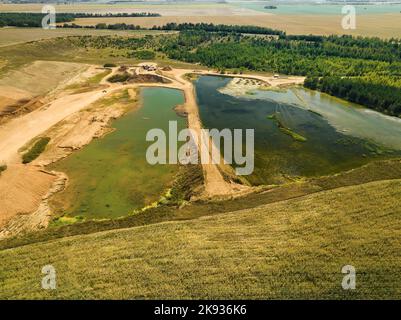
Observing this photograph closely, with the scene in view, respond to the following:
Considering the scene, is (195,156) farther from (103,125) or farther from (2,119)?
(2,119)

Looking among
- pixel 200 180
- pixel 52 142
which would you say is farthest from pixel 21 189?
pixel 200 180

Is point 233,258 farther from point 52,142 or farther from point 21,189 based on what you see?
point 52,142

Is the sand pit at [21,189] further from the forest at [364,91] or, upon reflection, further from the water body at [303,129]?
the forest at [364,91]

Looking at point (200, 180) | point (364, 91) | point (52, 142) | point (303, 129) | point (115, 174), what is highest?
point (364, 91)

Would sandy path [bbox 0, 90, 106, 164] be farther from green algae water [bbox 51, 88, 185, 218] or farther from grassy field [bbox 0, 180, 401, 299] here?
grassy field [bbox 0, 180, 401, 299]

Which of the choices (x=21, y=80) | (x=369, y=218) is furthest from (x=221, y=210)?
(x=21, y=80)
